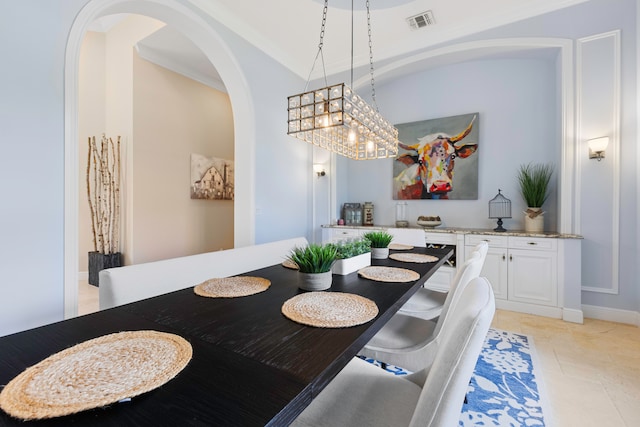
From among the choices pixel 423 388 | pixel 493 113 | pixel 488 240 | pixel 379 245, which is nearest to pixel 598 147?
pixel 493 113

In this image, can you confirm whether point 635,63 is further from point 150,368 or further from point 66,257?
point 66,257

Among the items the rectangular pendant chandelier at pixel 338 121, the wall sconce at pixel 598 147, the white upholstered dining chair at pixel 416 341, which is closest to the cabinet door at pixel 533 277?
the wall sconce at pixel 598 147

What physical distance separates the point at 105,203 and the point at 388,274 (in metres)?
4.05

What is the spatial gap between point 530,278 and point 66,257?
12.9 feet

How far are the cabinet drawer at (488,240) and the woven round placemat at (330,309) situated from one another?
2481 mm

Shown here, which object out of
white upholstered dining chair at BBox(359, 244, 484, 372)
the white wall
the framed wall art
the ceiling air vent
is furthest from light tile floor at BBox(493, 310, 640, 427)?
the framed wall art

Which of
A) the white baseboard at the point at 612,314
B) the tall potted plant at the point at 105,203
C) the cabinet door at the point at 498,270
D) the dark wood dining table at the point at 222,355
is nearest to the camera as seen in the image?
the dark wood dining table at the point at 222,355

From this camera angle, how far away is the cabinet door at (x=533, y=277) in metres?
2.78

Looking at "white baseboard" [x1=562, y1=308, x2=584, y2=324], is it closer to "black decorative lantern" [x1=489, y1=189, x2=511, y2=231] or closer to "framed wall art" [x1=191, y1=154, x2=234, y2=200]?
"black decorative lantern" [x1=489, y1=189, x2=511, y2=231]

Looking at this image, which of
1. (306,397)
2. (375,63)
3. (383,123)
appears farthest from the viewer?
(375,63)

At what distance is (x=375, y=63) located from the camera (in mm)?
3635

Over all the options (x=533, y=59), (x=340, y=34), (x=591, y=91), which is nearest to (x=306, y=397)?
(x=340, y=34)

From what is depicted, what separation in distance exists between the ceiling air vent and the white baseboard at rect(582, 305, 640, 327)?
340cm

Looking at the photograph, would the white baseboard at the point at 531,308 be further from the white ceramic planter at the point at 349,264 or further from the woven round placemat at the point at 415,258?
the white ceramic planter at the point at 349,264
